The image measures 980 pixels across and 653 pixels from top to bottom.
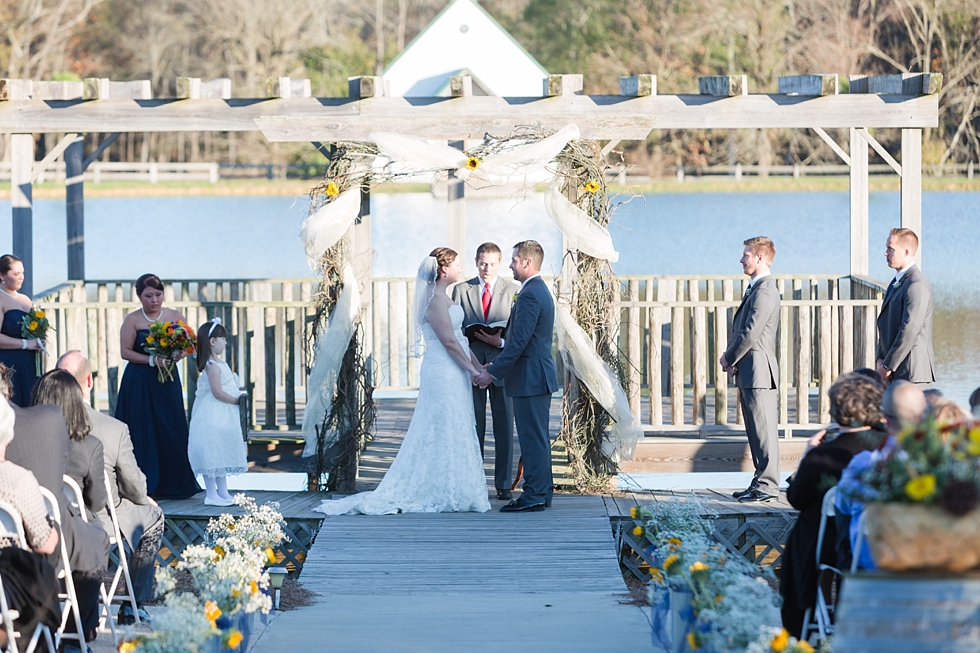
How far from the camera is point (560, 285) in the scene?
7.69m

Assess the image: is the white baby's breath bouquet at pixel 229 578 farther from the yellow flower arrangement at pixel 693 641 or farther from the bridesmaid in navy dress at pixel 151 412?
the bridesmaid in navy dress at pixel 151 412

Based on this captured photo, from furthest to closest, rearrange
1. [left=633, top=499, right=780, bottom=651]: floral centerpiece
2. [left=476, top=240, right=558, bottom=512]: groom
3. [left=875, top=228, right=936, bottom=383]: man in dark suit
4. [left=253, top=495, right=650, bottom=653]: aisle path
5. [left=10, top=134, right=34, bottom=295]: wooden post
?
[left=10, top=134, right=34, bottom=295]: wooden post, [left=476, top=240, right=558, bottom=512]: groom, [left=875, top=228, right=936, bottom=383]: man in dark suit, [left=253, top=495, right=650, bottom=653]: aisle path, [left=633, top=499, right=780, bottom=651]: floral centerpiece

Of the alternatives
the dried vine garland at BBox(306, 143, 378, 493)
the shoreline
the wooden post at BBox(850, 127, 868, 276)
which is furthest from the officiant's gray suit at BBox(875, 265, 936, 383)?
the shoreline

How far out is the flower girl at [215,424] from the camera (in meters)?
6.92

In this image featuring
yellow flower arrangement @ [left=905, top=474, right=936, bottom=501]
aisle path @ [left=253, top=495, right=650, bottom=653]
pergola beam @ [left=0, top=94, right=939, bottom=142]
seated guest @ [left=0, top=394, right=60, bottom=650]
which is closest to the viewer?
yellow flower arrangement @ [left=905, top=474, right=936, bottom=501]

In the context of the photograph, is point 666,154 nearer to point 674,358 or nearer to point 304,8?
point 304,8

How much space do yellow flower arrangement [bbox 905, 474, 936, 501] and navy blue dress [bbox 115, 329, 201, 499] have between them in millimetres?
5294

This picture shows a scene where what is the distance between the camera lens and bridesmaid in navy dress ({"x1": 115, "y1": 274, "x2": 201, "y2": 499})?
7152 millimetres

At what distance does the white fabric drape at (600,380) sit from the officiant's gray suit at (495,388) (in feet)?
1.55

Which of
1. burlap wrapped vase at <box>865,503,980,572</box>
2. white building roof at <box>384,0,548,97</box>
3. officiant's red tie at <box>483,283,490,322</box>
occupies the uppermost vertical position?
white building roof at <box>384,0,548,97</box>

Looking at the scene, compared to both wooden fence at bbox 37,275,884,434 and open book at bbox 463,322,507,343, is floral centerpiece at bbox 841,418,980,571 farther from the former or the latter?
open book at bbox 463,322,507,343

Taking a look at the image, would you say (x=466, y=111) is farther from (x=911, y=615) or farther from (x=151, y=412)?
(x=911, y=615)

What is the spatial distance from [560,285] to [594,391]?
87 cm

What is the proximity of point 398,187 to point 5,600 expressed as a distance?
33.6m
